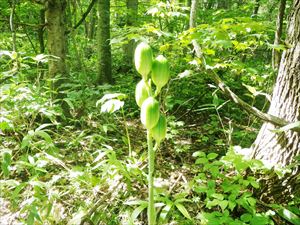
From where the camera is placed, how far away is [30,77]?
4.97 meters

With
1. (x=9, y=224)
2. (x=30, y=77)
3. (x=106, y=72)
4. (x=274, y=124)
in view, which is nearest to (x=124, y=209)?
(x=9, y=224)

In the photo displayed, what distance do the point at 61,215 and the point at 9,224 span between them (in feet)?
1.00

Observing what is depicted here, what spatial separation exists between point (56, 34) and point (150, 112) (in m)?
2.22

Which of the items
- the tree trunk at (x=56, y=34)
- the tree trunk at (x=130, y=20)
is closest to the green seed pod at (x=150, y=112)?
the tree trunk at (x=56, y=34)

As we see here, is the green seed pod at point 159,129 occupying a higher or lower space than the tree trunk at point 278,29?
lower

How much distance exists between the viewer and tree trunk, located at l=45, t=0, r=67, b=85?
9.20 feet

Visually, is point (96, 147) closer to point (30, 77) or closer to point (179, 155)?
point (179, 155)

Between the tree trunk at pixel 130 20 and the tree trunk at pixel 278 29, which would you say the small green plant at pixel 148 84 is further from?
the tree trunk at pixel 130 20

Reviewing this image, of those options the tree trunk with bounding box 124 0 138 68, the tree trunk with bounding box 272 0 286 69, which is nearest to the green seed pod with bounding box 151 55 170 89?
the tree trunk with bounding box 272 0 286 69

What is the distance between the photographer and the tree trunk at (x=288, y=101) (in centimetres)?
178

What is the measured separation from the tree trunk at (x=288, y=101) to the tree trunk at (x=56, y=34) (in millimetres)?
1901

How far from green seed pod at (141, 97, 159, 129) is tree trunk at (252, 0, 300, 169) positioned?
1.10m

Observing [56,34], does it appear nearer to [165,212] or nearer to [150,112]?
[165,212]

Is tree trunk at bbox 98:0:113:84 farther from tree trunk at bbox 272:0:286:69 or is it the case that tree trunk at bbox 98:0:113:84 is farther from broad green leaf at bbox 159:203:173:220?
broad green leaf at bbox 159:203:173:220
